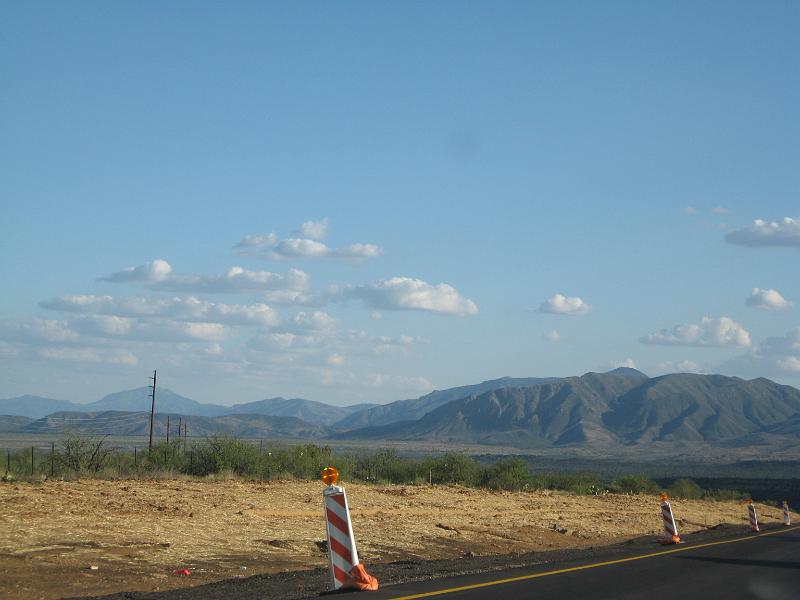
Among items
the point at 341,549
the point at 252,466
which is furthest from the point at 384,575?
the point at 252,466

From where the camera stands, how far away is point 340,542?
13992 millimetres

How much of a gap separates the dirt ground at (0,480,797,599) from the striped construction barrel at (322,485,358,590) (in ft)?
12.1

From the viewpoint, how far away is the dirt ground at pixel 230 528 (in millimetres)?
17170

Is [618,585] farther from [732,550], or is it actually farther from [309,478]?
[309,478]

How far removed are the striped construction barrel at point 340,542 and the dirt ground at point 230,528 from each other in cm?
368

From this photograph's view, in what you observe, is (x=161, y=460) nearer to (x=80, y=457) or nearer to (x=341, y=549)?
(x=80, y=457)

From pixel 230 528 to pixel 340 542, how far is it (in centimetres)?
1033

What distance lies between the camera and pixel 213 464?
1628 inches

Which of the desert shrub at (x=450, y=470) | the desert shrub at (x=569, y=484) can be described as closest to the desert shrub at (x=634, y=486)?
the desert shrub at (x=569, y=484)

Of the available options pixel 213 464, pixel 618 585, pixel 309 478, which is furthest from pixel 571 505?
pixel 618 585

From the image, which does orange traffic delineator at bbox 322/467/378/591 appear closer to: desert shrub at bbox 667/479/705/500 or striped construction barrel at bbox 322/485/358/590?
striped construction barrel at bbox 322/485/358/590

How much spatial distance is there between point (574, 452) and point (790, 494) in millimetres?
108971

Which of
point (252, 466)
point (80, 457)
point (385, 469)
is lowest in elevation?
point (385, 469)

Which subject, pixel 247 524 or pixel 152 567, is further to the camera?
pixel 247 524
